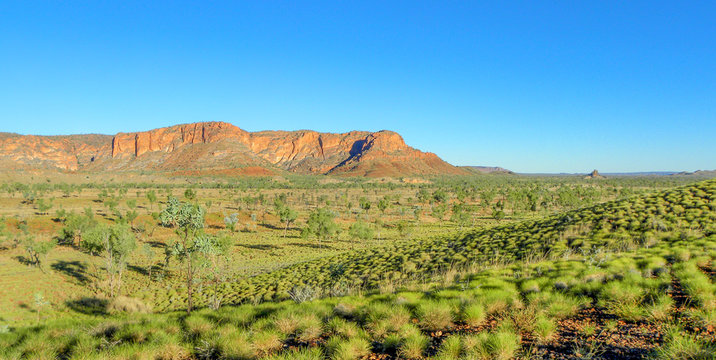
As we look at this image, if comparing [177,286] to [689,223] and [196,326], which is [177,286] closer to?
[196,326]

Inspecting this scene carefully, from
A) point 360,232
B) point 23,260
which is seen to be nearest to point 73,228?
point 23,260

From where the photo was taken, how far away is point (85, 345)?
5555 mm

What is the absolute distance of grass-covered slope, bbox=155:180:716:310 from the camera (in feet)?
43.8

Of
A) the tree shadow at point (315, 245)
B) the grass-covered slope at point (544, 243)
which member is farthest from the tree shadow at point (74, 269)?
the tree shadow at point (315, 245)

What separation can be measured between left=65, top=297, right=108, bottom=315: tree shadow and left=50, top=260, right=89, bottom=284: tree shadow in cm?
778

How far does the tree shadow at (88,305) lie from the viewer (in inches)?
826

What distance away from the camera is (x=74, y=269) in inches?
1312

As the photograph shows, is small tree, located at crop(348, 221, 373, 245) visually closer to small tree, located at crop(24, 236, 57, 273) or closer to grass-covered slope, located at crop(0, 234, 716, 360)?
small tree, located at crop(24, 236, 57, 273)

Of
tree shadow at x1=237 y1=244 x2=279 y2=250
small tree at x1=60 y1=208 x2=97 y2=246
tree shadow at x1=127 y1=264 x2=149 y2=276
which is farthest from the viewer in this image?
tree shadow at x1=237 y1=244 x2=279 y2=250

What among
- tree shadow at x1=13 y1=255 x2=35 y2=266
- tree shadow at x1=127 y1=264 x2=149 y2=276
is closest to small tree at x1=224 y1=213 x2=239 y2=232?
tree shadow at x1=127 y1=264 x2=149 y2=276

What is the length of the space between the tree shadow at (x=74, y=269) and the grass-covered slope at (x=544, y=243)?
15.6m

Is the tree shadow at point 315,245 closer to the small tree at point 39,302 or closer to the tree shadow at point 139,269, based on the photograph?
the tree shadow at point 139,269

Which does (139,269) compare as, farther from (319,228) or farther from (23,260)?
(319,228)

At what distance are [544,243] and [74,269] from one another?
1769 inches
